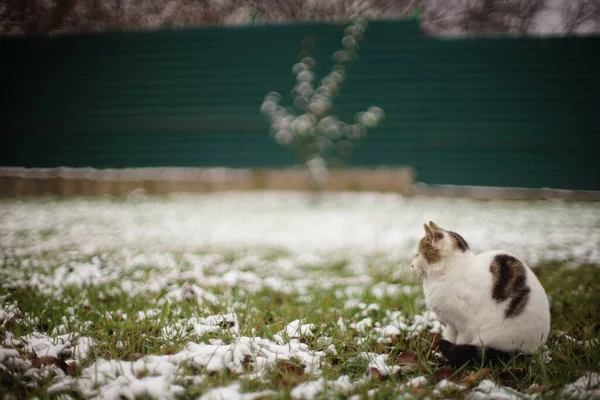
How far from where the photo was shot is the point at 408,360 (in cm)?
166

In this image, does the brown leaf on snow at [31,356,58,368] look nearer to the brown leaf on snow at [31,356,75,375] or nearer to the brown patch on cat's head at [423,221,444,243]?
the brown leaf on snow at [31,356,75,375]

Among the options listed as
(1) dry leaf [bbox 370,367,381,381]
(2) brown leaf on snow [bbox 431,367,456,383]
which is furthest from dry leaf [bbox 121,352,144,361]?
(2) brown leaf on snow [bbox 431,367,456,383]

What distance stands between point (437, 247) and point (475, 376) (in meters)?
0.53

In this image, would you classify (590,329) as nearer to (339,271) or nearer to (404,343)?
(404,343)

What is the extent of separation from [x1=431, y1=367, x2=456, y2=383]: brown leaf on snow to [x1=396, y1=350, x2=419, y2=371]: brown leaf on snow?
0.33ft

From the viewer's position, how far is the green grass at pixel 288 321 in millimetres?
1413

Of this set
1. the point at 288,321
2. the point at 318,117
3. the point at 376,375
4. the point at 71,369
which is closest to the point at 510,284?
the point at 376,375

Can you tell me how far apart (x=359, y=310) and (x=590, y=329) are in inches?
46.4

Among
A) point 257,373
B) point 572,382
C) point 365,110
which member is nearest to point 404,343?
point 572,382

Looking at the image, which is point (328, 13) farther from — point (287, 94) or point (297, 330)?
point (297, 330)

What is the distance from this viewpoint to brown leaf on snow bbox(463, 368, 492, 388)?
1.44 meters

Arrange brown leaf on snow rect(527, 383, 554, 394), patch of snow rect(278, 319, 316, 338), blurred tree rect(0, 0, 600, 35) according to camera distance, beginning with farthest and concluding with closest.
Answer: blurred tree rect(0, 0, 600, 35) < patch of snow rect(278, 319, 316, 338) < brown leaf on snow rect(527, 383, 554, 394)

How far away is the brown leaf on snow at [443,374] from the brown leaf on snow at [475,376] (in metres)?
0.06

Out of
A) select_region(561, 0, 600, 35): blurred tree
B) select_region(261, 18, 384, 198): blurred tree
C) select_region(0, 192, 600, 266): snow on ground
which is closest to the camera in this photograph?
select_region(0, 192, 600, 266): snow on ground
